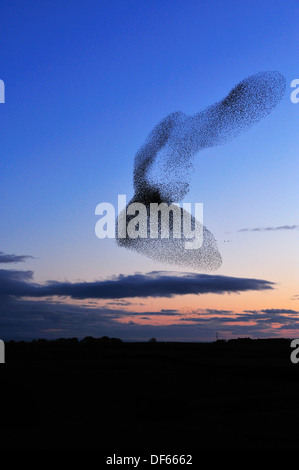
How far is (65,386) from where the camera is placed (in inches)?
781

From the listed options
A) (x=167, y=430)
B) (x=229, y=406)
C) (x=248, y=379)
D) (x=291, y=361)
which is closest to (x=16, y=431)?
(x=167, y=430)

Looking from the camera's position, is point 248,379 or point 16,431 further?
point 248,379

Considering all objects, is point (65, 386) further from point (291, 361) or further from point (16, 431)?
point (291, 361)

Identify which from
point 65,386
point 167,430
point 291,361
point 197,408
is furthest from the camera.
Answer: point 291,361

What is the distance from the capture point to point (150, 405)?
1642 centimetres

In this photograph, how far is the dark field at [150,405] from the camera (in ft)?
39.6

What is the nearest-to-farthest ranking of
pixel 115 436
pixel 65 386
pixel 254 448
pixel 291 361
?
pixel 254 448
pixel 115 436
pixel 65 386
pixel 291 361

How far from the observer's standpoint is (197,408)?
16703 mm

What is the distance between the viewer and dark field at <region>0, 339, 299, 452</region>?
39.6 ft
